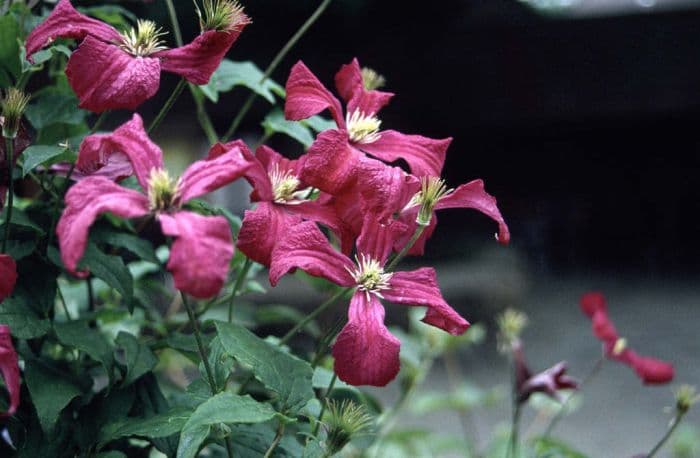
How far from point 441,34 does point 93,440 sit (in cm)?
425

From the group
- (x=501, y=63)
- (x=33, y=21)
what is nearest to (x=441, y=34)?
(x=501, y=63)

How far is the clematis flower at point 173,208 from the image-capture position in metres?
0.45

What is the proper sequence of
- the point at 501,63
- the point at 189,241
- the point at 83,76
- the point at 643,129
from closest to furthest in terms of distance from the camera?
the point at 189,241, the point at 83,76, the point at 501,63, the point at 643,129

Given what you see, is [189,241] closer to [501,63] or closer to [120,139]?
[120,139]

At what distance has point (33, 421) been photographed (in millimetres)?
646

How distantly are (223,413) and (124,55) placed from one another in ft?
0.80

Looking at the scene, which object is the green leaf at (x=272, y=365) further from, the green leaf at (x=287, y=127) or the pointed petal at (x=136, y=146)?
the green leaf at (x=287, y=127)

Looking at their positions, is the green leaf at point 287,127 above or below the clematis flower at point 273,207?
below

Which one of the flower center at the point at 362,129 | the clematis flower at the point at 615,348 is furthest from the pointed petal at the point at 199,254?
the clematis flower at the point at 615,348

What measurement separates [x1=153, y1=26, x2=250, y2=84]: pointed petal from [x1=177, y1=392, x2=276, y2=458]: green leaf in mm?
222

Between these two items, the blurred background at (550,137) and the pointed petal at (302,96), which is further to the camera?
the blurred background at (550,137)

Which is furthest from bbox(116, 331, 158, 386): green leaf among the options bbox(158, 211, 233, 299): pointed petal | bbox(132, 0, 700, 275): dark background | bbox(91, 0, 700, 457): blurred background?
bbox(132, 0, 700, 275): dark background

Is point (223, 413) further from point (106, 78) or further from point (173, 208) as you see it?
point (106, 78)

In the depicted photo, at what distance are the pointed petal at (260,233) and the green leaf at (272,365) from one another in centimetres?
5
